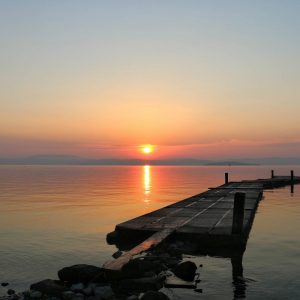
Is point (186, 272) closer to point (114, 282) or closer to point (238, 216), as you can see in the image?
point (114, 282)

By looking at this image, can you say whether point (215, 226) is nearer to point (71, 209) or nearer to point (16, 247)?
point (16, 247)

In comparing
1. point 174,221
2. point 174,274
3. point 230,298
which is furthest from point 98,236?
point 230,298

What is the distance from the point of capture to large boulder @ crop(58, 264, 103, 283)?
12000mm

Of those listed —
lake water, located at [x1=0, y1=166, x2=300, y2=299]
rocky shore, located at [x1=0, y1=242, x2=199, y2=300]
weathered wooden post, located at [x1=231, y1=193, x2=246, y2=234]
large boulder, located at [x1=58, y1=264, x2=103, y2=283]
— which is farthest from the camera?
weathered wooden post, located at [x1=231, y1=193, x2=246, y2=234]

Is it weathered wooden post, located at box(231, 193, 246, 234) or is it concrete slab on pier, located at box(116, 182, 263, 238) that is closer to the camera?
weathered wooden post, located at box(231, 193, 246, 234)

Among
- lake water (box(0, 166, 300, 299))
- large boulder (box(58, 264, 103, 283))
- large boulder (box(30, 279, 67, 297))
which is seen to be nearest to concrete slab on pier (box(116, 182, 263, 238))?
lake water (box(0, 166, 300, 299))

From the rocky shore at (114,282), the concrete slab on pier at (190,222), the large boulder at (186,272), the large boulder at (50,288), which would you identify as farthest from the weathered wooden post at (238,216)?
the large boulder at (50,288)

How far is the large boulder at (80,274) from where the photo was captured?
472 inches

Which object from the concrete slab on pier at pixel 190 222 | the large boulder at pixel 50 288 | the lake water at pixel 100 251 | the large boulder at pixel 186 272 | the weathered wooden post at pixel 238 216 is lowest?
the lake water at pixel 100 251

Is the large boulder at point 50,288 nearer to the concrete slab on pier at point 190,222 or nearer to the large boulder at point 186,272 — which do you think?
the large boulder at point 186,272

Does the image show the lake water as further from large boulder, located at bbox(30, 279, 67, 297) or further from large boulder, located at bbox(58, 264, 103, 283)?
large boulder, located at bbox(30, 279, 67, 297)

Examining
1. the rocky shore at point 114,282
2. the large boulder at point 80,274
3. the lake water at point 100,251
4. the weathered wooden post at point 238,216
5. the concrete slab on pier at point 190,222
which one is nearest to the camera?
the rocky shore at point 114,282

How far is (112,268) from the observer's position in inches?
478

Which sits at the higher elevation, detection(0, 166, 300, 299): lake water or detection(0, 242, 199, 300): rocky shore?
detection(0, 242, 199, 300): rocky shore
